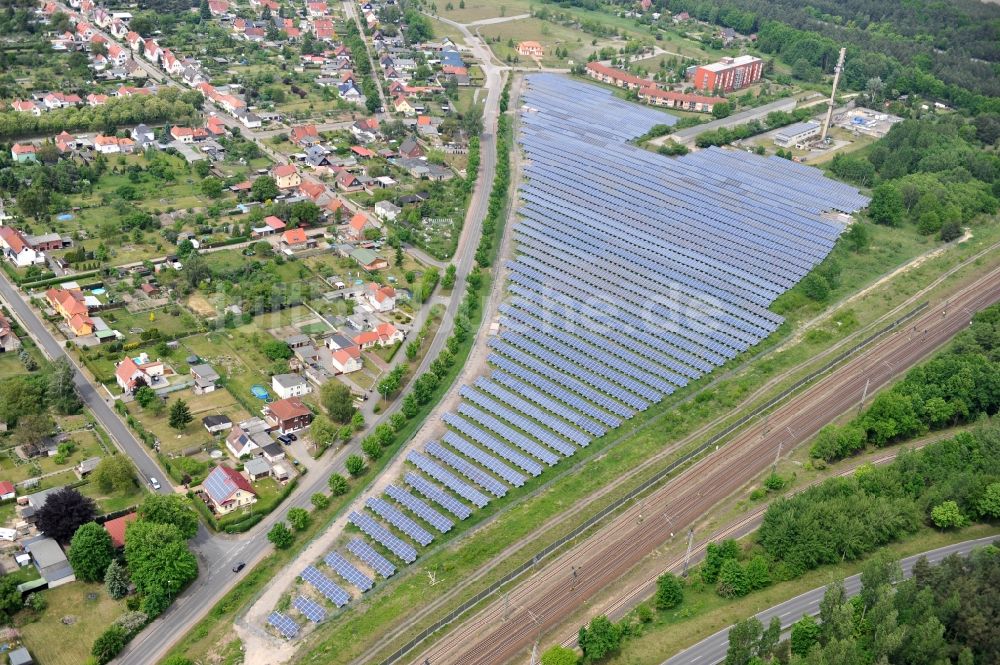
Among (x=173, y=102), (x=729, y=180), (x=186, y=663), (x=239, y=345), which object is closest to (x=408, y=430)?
(x=239, y=345)

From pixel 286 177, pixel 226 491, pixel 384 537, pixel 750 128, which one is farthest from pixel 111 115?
pixel 750 128

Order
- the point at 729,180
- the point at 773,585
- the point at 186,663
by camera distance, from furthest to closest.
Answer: the point at 729,180 → the point at 773,585 → the point at 186,663

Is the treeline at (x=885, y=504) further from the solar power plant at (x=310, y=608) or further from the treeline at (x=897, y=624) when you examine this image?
the solar power plant at (x=310, y=608)

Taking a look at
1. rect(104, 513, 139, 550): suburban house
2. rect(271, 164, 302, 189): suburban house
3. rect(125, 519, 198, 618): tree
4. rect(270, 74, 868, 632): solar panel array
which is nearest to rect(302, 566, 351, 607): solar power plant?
rect(270, 74, 868, 632): solar panel array

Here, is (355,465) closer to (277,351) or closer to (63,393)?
(277,351)

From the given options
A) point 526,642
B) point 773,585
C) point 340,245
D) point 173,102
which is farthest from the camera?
point 173,102

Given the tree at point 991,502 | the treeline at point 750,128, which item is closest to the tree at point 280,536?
the tree at point 991,502

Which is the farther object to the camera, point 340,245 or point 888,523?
point 340,245

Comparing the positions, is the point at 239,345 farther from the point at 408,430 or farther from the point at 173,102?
the point at 173,102
